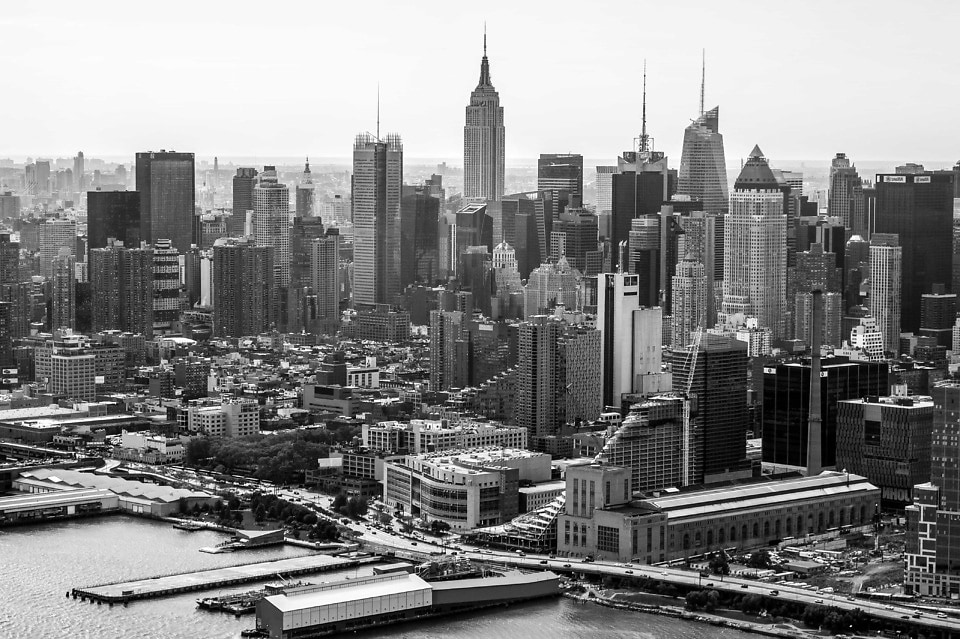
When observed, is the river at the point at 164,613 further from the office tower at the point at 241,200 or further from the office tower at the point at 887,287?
the office tower at the point at 241,200

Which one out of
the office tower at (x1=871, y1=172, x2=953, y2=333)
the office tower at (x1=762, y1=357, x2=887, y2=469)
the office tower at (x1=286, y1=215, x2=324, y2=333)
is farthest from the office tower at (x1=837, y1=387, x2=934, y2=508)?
the office tower at (x1=286, y1=215, x2=324, y2=333)

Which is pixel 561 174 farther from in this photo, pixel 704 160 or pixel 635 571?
pixel 635 571

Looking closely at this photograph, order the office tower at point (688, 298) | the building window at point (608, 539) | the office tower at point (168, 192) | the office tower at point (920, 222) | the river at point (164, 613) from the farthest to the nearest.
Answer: the office tower at point (168, 192) < the office tower at point (920, 222) < the office tower at point (688, 298) < the building window at point (608, 539) < the river at point (164, 613)

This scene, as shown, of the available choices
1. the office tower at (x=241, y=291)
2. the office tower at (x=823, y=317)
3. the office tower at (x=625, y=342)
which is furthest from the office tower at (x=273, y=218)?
the office tower at (x=625, y=342)

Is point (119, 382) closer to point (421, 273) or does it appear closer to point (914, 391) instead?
point (914, 391)

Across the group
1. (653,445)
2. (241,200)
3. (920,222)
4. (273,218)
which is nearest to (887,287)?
(920,222)

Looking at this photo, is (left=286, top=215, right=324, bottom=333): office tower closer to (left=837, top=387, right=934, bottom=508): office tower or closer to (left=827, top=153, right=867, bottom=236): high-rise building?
Result: (left=827, top=153, right=867, bottom=236): high-rise building
